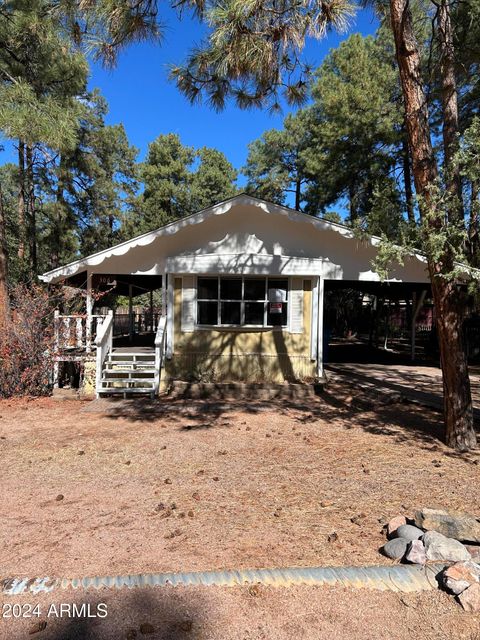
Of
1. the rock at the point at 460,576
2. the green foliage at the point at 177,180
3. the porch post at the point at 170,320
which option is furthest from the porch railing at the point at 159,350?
the green foliage at the point at 177,180

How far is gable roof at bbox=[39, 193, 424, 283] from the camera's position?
10.5 metres

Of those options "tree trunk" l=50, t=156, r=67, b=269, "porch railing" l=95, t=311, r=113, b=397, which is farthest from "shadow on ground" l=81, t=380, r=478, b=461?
"tree trunk" l=50, t=156, r=67, b=269

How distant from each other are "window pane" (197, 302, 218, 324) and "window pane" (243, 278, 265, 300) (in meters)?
0.77

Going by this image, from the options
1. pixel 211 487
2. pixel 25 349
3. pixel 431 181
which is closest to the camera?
pixel 211 487

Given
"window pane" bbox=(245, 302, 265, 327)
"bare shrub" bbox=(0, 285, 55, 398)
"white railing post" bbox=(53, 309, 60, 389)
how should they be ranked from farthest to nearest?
1. "window pane" bbox=(245, 302, 265, 327)
2. "white railing post" bbox=(53, 309, 60, 389)
3. "bare shrub" bbox=(0, 285, 55, 398)

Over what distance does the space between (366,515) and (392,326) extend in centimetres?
2170

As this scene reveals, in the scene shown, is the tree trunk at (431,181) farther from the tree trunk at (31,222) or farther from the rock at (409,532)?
the tree trunk at (31,222)

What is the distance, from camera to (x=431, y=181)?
5781mm

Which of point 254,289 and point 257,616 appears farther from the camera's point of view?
point 254,289

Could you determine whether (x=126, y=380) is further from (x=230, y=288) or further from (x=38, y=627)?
(x=38, y=627)

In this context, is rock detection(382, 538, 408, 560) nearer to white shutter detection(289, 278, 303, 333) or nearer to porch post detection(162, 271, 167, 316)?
white shutter detection(289, 278, 303, 333)

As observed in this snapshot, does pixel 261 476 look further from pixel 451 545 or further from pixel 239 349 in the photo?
pixel 239 349

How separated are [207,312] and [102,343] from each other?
253cm

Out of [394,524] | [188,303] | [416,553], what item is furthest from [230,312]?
[416,553]
